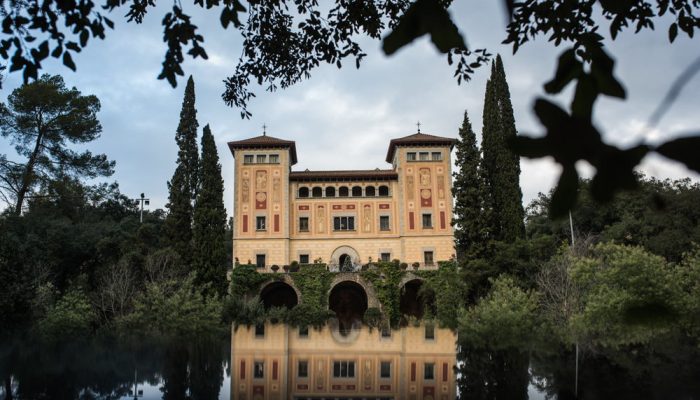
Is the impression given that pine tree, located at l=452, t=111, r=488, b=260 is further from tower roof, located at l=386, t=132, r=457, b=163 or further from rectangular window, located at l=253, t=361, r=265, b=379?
rectangular window, located at l=253, t=361, r=265, b=379

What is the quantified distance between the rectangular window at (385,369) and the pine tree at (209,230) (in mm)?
17930

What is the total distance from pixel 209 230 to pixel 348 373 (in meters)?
20.0

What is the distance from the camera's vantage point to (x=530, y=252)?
20719 mm

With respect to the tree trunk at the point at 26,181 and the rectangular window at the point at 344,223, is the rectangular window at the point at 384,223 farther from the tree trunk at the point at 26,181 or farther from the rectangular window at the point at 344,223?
the tree trunk at the point at 26,181

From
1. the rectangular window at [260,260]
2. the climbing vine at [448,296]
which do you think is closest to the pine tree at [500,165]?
the climbing vine at [448,296]

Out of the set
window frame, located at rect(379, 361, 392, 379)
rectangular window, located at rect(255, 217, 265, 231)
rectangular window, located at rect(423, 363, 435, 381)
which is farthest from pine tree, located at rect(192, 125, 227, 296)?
rectangular window, located at rect(423, 363, 435, 381)

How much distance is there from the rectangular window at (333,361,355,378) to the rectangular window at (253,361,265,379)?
1131 millimetres

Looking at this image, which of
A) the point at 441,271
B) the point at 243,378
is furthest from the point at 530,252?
the point at 243,378

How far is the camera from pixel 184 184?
97.8 feet

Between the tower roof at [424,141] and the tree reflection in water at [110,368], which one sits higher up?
the tower roof at [424,141]

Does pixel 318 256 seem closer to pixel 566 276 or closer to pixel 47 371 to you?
pixel 566 276

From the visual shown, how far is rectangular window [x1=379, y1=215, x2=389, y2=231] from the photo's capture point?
3234 cm

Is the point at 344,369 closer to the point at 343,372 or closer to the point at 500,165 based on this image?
the point at 343,372

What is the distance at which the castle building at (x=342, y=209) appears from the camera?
31547 millimetres
